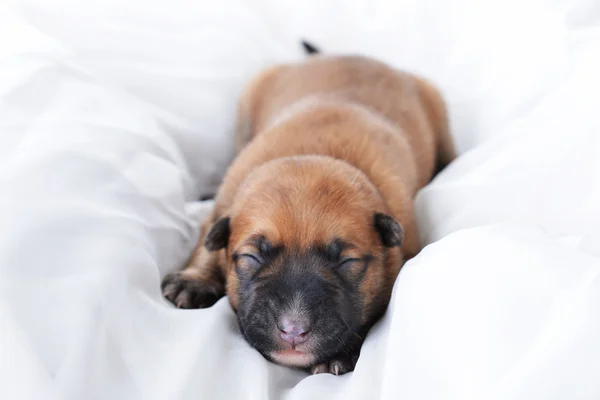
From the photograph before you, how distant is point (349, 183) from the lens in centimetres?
229

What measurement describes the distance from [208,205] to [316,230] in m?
1.05

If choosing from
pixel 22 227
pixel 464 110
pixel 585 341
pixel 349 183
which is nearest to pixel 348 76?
pixel 464 110

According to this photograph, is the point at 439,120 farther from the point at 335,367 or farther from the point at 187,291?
the point at 335,367

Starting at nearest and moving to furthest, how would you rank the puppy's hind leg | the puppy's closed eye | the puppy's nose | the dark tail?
1. the puppy's nose
2. the puppy's closed eye
3. the puppy's hind leg
4. the dark tail

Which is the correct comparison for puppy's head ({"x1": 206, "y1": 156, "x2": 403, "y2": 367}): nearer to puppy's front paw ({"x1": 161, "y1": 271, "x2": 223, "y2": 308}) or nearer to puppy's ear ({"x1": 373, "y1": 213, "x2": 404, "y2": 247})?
puppy's ear ({"x1": 373, "y1": 213, "x2": 404, "y2": 247})

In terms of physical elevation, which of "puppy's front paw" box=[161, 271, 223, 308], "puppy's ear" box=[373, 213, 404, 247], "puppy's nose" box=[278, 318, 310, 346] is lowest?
"puppy's front paw" box=[161, 271, 223, 308]

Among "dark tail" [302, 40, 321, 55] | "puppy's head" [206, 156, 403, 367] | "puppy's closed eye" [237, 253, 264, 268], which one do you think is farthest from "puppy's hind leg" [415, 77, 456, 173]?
"puppy's closed eye" [237, 253, 264, 268]

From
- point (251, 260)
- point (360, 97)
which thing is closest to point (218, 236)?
point (251, 260)

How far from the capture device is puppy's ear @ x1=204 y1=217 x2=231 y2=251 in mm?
2260

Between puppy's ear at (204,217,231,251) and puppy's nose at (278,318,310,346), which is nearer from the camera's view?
puppy's nose at (278,318,310,346)

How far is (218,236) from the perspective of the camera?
228 centimetres

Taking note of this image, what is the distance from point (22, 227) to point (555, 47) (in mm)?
2215

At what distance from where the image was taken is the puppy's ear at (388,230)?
7.11ft

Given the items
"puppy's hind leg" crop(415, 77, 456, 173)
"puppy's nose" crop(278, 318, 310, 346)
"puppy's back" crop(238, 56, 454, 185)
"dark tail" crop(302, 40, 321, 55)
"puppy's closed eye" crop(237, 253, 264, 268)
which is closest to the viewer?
"puppy's nose" crop(278, 318, 310, 346)
